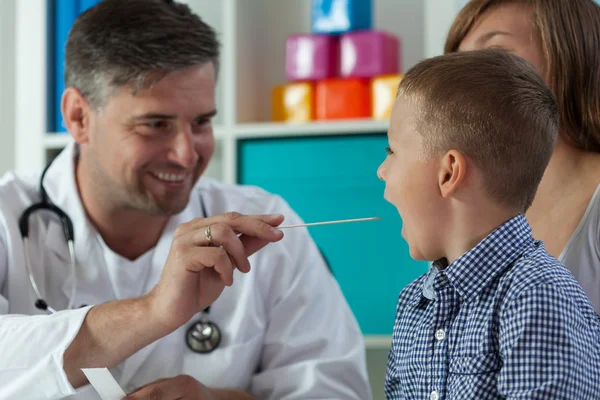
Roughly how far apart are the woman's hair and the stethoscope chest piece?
743 millimetres

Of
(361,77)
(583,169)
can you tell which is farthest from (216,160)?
(583,169)

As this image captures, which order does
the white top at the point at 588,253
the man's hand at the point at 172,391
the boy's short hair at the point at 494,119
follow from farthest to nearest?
1. the man's hand at the point at 172,391
2. the white top at the point at 588,253
3. the boy's short hair at the point at 494,119

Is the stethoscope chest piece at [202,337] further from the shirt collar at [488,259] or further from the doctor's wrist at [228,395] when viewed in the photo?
the shirt collar at [488,259]

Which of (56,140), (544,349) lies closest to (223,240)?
(544,349)

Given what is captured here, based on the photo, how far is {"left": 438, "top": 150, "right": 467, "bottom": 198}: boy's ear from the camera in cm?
101

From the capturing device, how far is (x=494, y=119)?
1.00 m

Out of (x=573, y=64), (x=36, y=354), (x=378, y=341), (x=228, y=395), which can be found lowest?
(x=378, y=341)

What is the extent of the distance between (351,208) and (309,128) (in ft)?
0.86

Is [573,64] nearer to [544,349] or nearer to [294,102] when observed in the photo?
[544,349]

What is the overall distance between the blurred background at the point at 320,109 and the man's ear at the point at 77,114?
0.69m

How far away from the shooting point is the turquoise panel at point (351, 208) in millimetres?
2264

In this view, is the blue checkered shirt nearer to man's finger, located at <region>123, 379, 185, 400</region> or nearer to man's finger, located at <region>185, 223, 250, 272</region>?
man's finger, located at <region>185, 223, 250, 272</region>

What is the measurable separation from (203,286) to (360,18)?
50.3 inches

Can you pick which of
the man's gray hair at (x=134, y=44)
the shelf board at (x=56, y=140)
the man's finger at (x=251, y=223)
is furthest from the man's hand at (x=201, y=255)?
the shelf board at (x=56, y=140)
